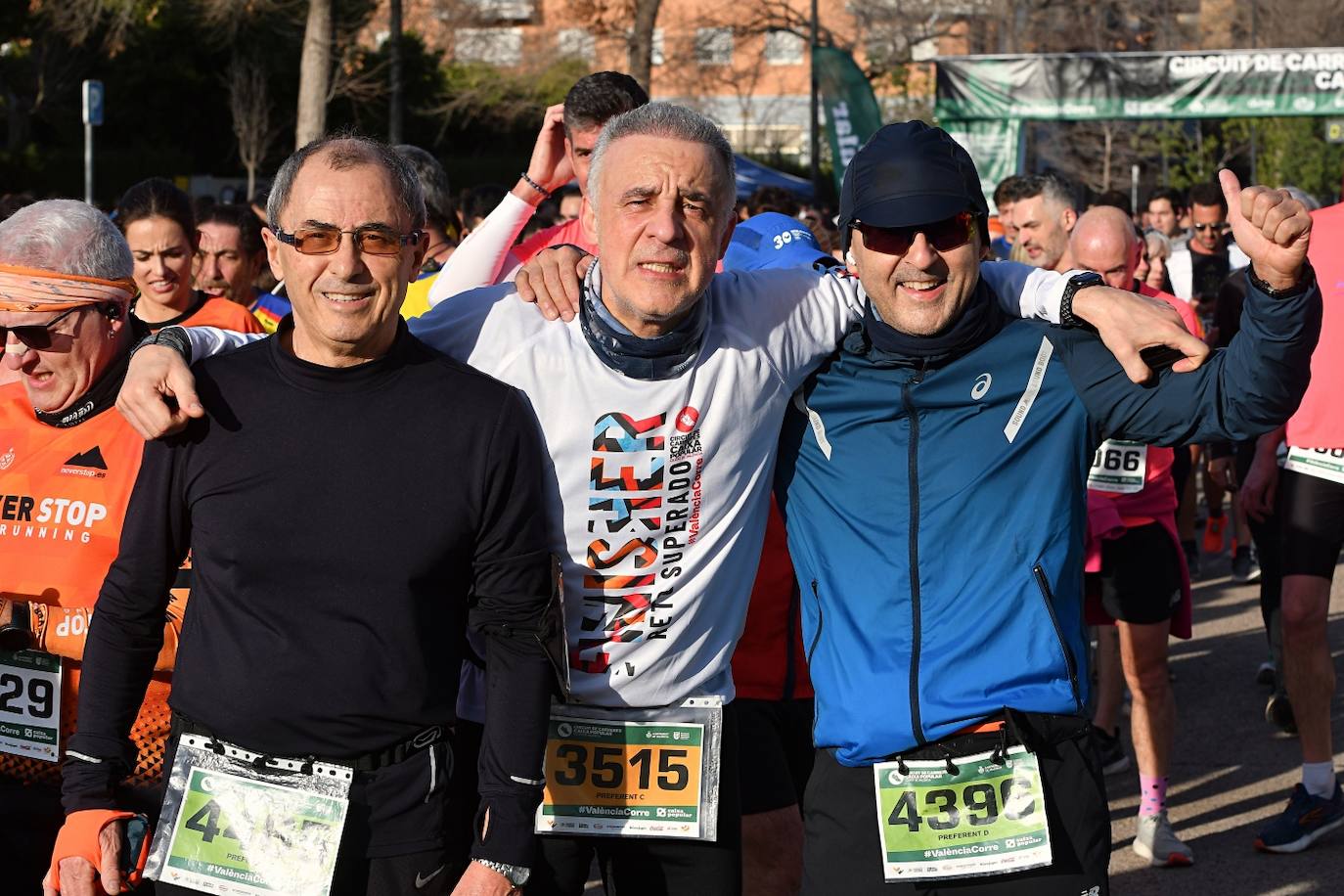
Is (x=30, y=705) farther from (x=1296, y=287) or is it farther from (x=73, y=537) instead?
(x=1296, y=287)

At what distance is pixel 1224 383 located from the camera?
3.07 meters

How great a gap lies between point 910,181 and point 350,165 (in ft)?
3.57

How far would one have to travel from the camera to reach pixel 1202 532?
13.1 m

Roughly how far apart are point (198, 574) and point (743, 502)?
1.11 metres

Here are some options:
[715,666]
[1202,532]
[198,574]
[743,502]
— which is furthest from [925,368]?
[1202,532]

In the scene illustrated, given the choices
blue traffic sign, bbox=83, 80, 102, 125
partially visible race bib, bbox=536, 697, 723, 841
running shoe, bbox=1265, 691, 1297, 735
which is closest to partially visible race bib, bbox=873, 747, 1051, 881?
partially visible race bib, bbox=536, 697, 723, 841

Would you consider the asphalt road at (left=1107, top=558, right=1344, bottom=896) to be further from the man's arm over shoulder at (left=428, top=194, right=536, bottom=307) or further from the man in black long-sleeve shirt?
the man in black long-sleeve shirt

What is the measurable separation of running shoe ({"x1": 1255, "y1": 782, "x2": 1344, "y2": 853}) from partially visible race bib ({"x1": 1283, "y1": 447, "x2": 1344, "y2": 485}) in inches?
46.2

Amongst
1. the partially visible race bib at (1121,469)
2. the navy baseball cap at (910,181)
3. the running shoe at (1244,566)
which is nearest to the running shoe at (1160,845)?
the partially visible race bib at (1121,469)

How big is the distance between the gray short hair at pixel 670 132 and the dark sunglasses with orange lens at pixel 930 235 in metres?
0.34

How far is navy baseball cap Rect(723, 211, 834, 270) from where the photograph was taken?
14.3 ft

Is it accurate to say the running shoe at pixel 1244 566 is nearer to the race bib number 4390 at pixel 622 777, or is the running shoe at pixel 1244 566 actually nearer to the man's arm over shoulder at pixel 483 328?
the race bib number 4390 at pixel 622 777

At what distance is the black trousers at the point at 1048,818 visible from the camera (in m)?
3.24

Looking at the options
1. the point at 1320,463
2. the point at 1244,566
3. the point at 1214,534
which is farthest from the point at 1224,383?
the point at 1214,534
